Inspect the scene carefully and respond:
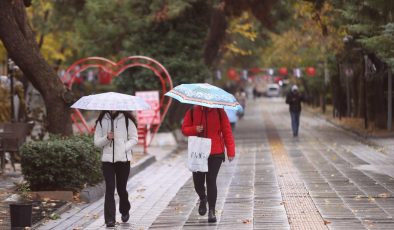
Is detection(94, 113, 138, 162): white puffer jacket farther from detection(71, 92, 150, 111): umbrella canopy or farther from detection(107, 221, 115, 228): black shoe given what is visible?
detection(107, 221, 115, 228): black shoe

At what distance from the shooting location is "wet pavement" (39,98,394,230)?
39.6 ft

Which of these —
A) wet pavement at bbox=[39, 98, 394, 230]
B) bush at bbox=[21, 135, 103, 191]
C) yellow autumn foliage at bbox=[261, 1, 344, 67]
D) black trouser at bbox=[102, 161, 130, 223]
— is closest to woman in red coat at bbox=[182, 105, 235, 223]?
wet pavement at bbox=[39, 98, 394, 230]

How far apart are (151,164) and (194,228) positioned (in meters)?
12.1

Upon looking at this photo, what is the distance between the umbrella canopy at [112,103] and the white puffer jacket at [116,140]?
26cm

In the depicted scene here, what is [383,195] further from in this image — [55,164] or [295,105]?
[295,105]

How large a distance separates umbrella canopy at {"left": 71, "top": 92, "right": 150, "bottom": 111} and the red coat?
2.28 ft

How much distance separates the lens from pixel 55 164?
48.4 feet

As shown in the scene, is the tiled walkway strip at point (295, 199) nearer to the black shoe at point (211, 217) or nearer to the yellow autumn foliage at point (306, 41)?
the black shoe at point (211, 217)

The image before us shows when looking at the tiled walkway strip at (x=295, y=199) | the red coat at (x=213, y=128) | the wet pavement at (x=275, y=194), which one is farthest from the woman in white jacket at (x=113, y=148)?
the tiled walkway strip at (x=295, y=199)

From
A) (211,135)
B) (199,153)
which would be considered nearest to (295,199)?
(211,135)

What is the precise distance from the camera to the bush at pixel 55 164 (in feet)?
48.4

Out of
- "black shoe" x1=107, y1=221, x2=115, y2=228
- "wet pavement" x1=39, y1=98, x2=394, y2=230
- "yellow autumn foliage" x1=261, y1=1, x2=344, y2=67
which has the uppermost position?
"yellow autumn foliage" x1=261, y1=1, x2=344, y2=67

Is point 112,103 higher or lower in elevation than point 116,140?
higher

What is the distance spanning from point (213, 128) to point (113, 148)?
1390 millimetres
